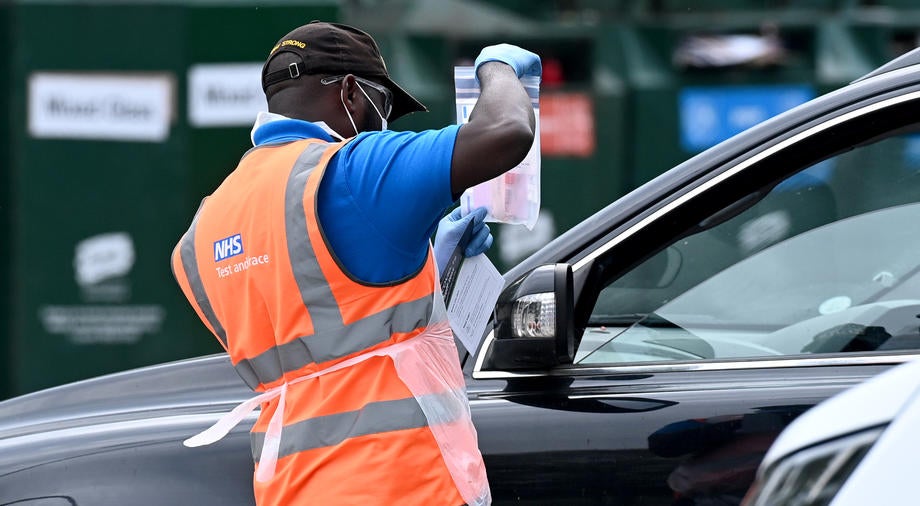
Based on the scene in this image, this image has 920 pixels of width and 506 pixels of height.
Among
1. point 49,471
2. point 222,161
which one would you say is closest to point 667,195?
point 49,471

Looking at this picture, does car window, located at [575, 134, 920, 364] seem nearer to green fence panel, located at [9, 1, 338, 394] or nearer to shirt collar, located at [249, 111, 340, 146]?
shirt collar, located at [249, 111, 340, 146]

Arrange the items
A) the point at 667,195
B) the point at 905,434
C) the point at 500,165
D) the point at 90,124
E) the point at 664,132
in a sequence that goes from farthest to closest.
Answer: the point at 664,132 → the point at 90,124 → the point at 667,195 → the point at 500,165 → the point at 905,434

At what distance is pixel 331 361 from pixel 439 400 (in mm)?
217

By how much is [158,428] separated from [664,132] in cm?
645

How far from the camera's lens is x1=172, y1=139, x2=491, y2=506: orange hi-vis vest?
7.85 ft

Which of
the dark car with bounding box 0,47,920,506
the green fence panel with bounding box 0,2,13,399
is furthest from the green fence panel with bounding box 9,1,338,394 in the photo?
the dark car with bounding box 0,47,920,506

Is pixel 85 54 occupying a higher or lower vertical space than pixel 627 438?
higher

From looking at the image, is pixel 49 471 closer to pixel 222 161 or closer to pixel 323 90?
pixel 323 90

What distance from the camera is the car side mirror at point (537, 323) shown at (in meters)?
2.72

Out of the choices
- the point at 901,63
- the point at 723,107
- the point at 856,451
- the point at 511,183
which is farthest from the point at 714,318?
the point at 723,107

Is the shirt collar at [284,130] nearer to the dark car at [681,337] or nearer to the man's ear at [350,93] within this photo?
the man's ear at [350,93]

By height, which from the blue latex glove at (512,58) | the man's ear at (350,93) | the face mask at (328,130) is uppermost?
the blue latex glove at (512,58)

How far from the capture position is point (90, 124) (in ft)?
25.5

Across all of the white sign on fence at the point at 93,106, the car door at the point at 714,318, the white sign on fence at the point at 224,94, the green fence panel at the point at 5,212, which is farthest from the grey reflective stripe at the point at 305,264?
the green fence panel at the point at 5,212
